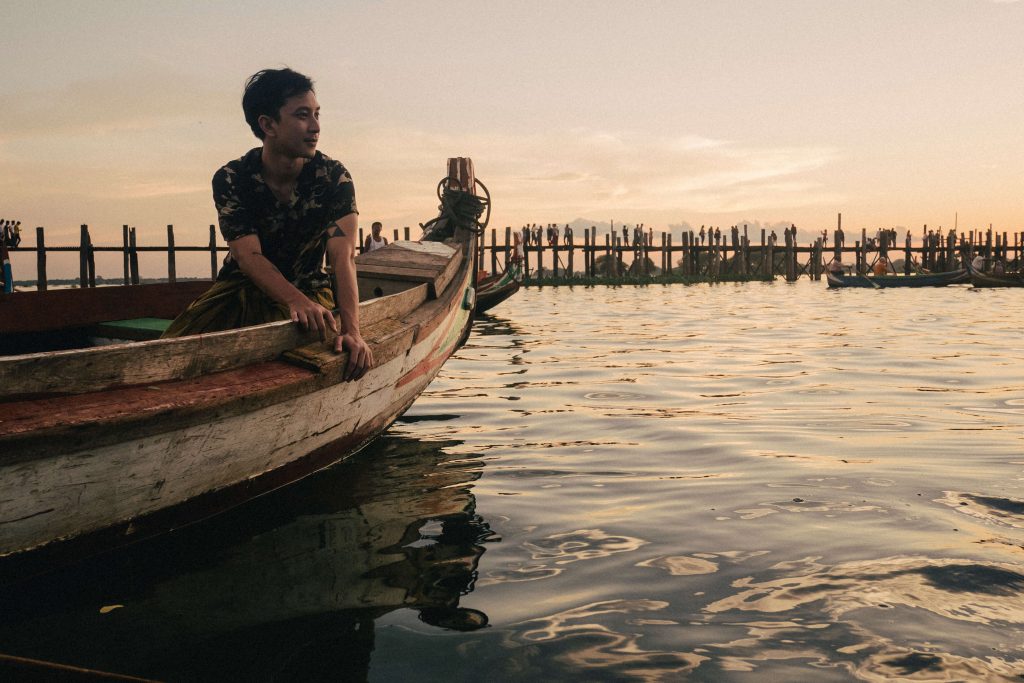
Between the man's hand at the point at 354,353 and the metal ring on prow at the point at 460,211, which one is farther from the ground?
the metal ring on prow at the point at 460,211

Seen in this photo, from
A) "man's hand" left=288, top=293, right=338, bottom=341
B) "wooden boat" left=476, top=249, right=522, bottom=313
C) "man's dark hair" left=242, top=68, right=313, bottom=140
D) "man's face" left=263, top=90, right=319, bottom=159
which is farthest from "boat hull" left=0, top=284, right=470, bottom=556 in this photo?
"wooden boat" left=476, top=249, right=522, bottom=313

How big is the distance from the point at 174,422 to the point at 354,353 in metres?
0.99

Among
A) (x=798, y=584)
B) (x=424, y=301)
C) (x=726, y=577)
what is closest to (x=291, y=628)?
(x=726, y=577)

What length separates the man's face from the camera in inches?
129

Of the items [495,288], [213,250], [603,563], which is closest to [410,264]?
[603,563]

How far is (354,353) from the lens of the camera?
10.8 feet

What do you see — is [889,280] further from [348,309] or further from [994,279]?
[348,309]

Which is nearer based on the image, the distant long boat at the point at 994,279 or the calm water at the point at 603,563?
the calm water at the point at 603,563

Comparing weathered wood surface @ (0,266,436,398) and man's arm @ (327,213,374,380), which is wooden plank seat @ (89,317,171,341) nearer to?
man's arm @ (327,213,374,380)

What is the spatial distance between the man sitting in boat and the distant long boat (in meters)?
32.3

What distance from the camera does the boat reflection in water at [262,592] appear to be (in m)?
2.08

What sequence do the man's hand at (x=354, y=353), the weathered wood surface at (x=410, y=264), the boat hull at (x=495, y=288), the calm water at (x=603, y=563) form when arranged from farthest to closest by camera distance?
the boat hull at (x=495, y=288) → the weathered wood surface at (x=410, y=264) → the man's hand at (x=354, y=353) → the calm water at (x=603, y=563)

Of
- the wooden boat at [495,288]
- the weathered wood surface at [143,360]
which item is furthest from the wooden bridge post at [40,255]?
the weathered wood surface at [143,360]

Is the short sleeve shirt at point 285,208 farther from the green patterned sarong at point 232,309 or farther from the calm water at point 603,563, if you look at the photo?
the calm water at point 603,563
